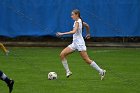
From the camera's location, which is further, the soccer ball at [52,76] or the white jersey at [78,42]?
the white jersey at [78,42]

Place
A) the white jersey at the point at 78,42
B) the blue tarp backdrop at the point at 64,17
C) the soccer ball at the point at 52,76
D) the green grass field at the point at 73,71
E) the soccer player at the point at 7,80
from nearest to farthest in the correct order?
the soccer player at the point at 7,80, the green grass field at the point at 73,71, the soccer ball at the point at 52,76, the white jersey at the point at 78,42, the blue tarp backdrop at the point at 64,17

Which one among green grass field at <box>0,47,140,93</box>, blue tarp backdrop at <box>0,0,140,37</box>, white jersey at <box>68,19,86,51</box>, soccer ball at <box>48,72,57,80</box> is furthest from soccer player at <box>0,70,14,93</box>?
blue tarp backdrop at <box>0,0,140,37</box>

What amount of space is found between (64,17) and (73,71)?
7.83 meters

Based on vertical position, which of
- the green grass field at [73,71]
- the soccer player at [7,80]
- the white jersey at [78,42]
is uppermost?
the white jersey at [78,42]

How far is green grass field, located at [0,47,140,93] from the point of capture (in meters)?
12.8

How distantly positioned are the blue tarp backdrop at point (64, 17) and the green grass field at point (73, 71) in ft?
2.64

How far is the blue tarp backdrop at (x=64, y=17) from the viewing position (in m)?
23.6

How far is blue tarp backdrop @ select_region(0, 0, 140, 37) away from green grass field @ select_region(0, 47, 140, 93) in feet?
2.64

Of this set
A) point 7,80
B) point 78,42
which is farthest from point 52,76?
point 7,80

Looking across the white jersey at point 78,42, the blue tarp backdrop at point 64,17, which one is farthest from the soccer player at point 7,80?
the blue tarp backdrop at point 64,17

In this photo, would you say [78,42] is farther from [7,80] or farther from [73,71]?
[7,80]

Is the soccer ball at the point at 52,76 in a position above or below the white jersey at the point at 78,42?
below

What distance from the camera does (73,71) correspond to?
53.0ft

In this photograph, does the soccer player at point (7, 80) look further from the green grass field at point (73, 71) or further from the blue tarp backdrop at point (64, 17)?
the blue tarp backdrop at point (64, 17)
